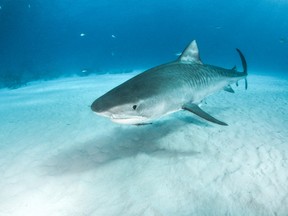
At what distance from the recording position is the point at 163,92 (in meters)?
3.47

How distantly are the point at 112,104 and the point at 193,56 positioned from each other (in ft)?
9.11

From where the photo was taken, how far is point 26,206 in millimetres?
3186

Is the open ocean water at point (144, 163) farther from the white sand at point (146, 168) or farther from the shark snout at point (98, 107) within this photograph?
the shark snout at point (98, 107)

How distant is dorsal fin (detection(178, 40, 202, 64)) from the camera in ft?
15.4

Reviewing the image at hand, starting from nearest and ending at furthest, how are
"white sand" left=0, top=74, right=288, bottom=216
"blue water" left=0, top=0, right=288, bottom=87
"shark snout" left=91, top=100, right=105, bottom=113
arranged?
"shark snout" left=91, top=100, right=105, bottom=113 < "white sand" left=0, top=74, right=288, bottom=216 < "blue water" left=0, top=0, right=288, bottom=87

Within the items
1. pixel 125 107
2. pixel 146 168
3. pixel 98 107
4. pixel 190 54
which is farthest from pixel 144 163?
pixel 190 54

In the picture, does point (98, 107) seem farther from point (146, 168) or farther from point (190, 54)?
point (190, 54)

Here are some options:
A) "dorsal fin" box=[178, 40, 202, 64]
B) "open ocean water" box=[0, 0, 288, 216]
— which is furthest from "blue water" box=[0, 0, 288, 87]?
"dorsal fin" box=[178, 40, 202, 64]

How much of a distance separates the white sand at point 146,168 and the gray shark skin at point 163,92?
1.11 meters

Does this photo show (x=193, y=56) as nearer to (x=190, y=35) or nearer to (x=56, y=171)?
(x=56, y=171)

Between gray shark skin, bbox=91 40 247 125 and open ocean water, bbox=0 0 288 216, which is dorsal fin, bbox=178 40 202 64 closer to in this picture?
gray shark skin, bbox=91 40 247 125

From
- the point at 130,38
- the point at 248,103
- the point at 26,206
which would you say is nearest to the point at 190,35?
the point at 130,38

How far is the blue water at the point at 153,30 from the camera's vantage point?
7619 cm

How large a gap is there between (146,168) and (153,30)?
428 feet
